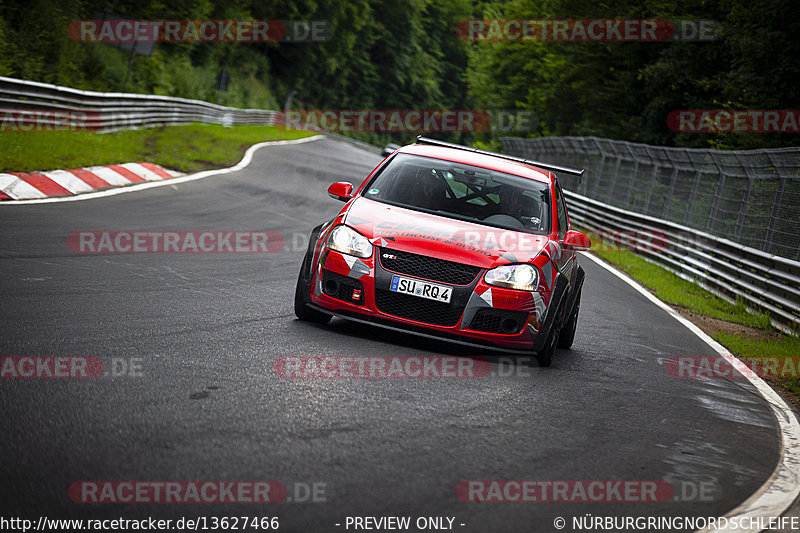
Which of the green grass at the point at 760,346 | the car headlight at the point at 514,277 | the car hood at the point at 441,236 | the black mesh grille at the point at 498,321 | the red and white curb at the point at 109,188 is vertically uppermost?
the car hood at the point at 441,236

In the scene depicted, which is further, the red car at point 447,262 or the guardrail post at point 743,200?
the guardrail post at point 743,200

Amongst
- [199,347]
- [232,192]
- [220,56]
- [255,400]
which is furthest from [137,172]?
[220,56]

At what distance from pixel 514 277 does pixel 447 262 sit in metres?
0.54

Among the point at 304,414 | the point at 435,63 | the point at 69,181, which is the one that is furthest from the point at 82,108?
the point at 435,63

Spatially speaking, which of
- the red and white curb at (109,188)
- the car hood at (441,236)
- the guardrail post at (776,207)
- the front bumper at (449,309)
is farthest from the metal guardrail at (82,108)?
the guardrail post at (776,207)

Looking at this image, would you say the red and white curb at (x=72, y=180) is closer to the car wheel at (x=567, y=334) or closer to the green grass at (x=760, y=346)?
the car wheel at (x=567, y=334)

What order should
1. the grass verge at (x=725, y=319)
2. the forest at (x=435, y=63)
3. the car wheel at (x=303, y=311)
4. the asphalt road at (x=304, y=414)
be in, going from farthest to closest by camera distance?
the forest at (x=435, y=63) < the grass verge at (x=725, y=319) < the car wheel at (x=303, y=311) < the asphalt road at (x=304, y=414)

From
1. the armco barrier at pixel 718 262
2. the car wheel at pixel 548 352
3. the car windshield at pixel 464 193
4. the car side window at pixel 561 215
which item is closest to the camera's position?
the car wheel at pixel 548 352

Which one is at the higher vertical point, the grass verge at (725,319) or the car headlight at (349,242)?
the car headlight at (349,242)

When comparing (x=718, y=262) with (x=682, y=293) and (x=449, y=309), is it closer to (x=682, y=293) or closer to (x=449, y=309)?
(x=682, y=293)

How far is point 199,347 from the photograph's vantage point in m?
6.53

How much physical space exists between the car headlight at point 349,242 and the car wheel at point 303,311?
16.9 inches

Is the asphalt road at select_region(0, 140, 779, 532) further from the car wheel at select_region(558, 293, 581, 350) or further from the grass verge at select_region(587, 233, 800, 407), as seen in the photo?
the grass verge at select_region(587, 233, 800, 407)

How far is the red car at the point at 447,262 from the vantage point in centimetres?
716
